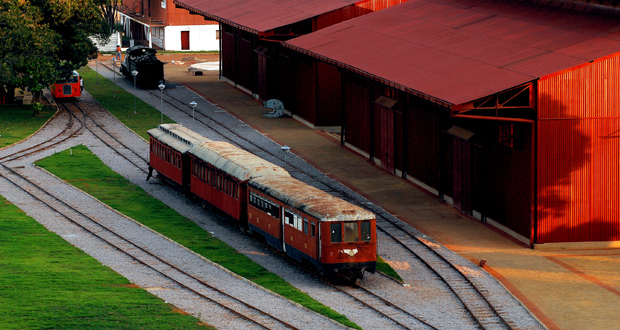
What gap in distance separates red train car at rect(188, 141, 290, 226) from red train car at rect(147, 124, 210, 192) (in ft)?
2.94

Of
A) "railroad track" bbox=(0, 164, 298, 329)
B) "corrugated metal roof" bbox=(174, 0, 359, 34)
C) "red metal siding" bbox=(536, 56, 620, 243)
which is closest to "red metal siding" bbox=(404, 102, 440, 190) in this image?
"red metal siding" bbox=(536, 56, 620, 243)

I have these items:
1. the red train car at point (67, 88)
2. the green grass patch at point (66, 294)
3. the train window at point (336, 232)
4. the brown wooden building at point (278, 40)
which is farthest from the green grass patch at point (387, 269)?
the red train car at point (67, 88)

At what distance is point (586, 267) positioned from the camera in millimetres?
35469

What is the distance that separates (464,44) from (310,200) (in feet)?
50.8

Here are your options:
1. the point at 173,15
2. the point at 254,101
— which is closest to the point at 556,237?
the point at 254,101

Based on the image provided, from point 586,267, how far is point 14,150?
35.1 metres

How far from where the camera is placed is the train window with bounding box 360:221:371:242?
32647 millimetres

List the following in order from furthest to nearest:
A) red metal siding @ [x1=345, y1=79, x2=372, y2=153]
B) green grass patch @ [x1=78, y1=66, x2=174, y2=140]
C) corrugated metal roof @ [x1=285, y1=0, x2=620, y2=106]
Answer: green grass patch @ [x1=78, y1=66, x2=174, y2=140] < red metal siding @ [x1=345, y1=79, x2=372, y2=153] < corrugated metal roof @ [x1=285, y1=0, x2=620, y2=106]

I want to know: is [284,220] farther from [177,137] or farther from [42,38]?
[42,38]

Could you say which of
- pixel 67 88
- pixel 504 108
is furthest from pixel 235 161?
pixel 67 88

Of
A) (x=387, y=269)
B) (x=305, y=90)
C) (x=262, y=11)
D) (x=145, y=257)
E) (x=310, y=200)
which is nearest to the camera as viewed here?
(x=310, y=200)

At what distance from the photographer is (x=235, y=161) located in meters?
40.4

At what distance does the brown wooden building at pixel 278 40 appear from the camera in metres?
62.8

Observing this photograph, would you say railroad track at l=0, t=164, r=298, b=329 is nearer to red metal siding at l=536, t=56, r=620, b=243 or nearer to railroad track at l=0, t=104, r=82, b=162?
railroad track at l=0, t=104, r=82, b=162
